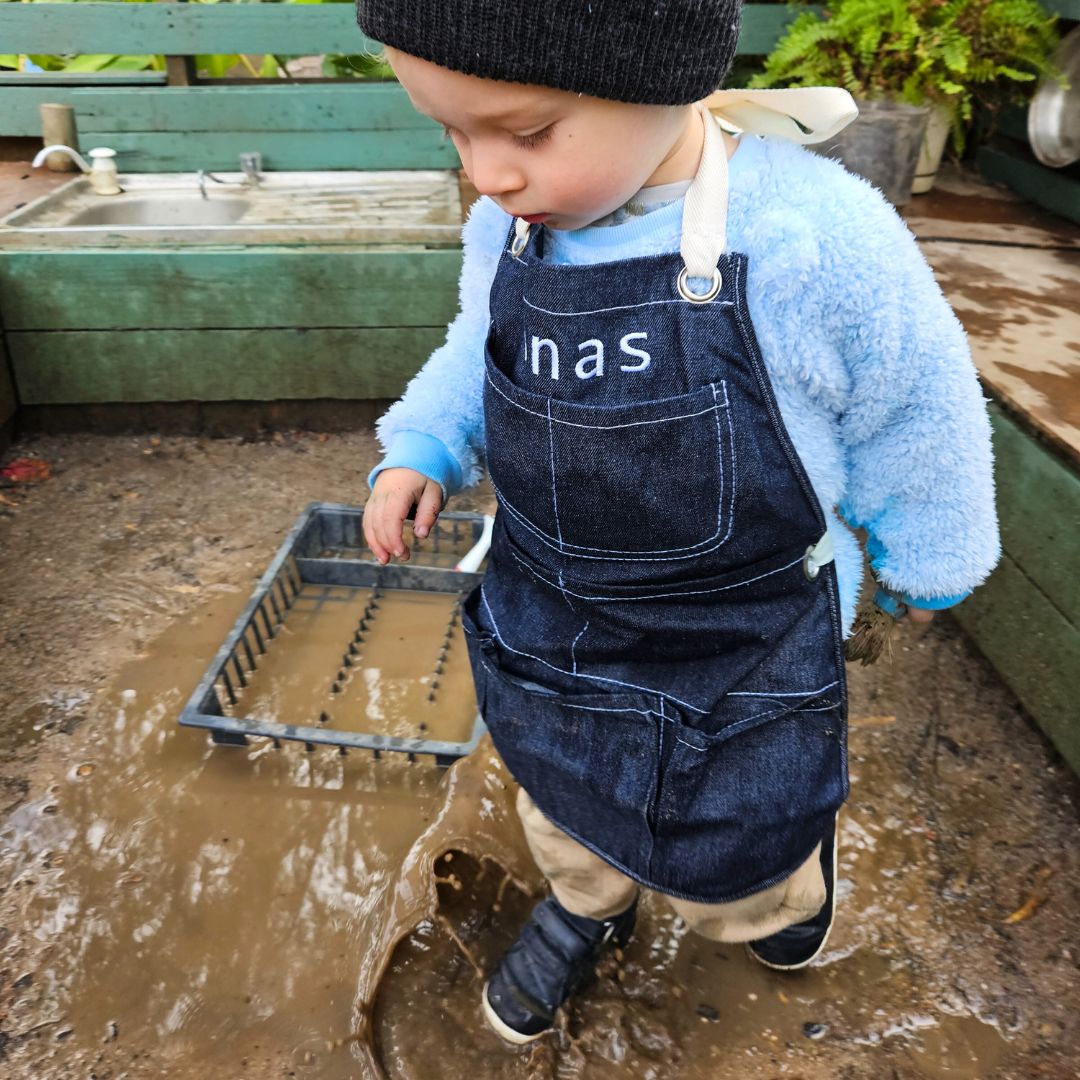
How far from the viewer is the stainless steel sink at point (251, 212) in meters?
3.27

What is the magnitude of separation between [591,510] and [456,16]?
583 millimetres

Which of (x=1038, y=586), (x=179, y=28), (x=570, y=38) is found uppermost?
(x=570, y=38)

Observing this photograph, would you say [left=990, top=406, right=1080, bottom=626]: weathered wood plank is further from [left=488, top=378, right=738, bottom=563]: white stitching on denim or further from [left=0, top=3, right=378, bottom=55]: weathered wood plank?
[left=0, top=3, right=378, bottom=55]: weathered wood plank

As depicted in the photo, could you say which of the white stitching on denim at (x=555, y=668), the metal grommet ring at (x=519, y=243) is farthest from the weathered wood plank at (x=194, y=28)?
the white stitching on denim at (x=555, y=668)

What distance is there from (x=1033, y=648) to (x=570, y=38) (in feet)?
6.13

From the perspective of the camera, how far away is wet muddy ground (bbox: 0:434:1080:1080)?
1.59 metres

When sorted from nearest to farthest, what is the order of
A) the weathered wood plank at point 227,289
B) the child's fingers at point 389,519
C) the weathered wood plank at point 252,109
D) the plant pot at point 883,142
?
the child's fingers at point 389,519 < the plant pot at point 883,142 < the weathered wood plank at point 227,289 < the weathered wood plank at point 252,109

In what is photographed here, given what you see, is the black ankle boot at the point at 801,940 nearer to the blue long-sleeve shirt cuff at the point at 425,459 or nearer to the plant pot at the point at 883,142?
the blue long-sleeve shirt cuff at the point at 425,459

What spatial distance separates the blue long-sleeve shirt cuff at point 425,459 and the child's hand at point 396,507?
0.04 ft

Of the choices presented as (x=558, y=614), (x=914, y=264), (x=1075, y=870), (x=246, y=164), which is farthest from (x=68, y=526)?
(x=1075, y=870)

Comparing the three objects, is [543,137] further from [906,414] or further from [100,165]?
[100,165]

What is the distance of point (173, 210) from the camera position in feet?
12.7

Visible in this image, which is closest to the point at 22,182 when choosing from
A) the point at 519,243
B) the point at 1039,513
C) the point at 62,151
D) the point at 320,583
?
the point at 62,151

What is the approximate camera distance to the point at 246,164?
13.0 ft
